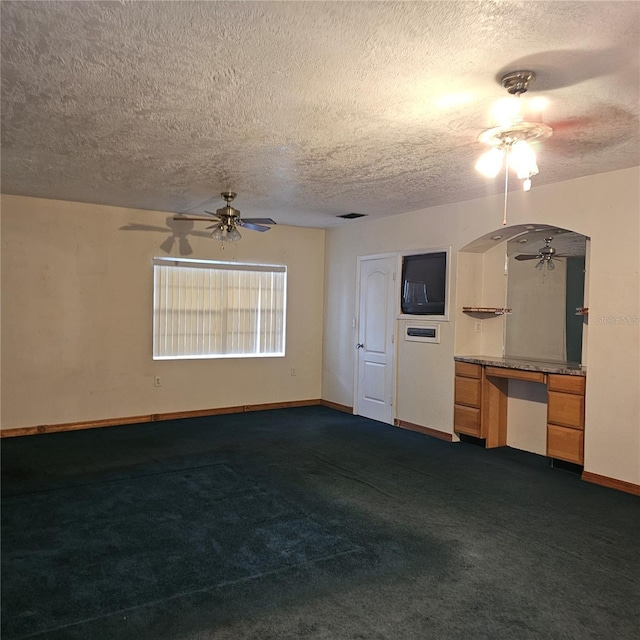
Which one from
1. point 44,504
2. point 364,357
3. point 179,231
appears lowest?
point 44,504

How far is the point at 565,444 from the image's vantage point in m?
4.75

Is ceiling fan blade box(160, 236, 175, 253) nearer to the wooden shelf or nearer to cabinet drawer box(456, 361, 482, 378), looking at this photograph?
the wooden shelf

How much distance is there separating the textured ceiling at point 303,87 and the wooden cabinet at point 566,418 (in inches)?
72.6

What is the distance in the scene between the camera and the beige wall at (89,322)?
19.4ft

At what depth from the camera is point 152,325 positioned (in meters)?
6.73

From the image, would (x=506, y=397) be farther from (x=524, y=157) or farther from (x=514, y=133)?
(x=514, y=133)

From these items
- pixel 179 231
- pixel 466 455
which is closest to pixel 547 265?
pixel 466 455

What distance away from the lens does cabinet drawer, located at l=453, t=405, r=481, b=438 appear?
5656mm

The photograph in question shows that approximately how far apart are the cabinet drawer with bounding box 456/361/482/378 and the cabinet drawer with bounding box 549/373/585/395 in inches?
34.2

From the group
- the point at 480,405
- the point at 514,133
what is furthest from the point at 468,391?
the point at 514,133

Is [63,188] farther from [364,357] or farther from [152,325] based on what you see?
[364,357]

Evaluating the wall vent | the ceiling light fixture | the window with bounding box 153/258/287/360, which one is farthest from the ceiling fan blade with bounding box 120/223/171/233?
the ceiling light fixture

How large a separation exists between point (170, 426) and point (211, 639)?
436 cm

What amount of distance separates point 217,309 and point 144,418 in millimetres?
1705
